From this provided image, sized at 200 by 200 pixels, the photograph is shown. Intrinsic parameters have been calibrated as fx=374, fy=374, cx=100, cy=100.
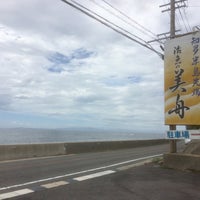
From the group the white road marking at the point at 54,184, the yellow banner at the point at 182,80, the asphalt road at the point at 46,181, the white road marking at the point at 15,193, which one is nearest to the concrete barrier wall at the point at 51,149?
the asphalt road at the point at 46,181

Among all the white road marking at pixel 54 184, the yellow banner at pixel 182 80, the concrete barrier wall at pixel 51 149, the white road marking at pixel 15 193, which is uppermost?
the yellow banner at pixel 182 80

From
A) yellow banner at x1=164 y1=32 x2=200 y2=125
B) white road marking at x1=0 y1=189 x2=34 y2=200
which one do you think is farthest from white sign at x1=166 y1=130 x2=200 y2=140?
white road marking at x1=0 y1=189 x2=34 y2=200

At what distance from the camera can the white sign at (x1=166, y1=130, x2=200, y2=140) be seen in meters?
13.4

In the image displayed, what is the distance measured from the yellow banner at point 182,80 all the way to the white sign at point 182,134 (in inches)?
13.0

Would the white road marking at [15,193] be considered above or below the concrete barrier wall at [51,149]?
below

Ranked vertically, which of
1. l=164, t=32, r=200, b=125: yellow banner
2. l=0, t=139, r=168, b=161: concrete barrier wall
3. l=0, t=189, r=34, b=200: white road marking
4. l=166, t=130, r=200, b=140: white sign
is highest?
l=164, t=32, r=200, b=125: yellow banner

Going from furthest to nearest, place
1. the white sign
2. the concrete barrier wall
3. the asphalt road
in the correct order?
the concrete barrier wall < the white sign < the asphalt road

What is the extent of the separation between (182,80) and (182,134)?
2011 millimetres

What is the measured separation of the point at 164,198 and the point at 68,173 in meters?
4.74

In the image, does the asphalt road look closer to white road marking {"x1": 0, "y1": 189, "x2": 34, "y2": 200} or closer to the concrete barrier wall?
white road marking {"x1": 0, "y1": 189, "x2": 34, "y2": 200}

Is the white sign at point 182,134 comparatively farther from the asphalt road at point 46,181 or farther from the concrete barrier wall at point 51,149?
the concrete barrier wall at point 51,149

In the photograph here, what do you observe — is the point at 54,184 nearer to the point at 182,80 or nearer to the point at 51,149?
the point at 182,80

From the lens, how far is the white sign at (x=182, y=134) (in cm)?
1338

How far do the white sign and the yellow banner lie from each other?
33cm
